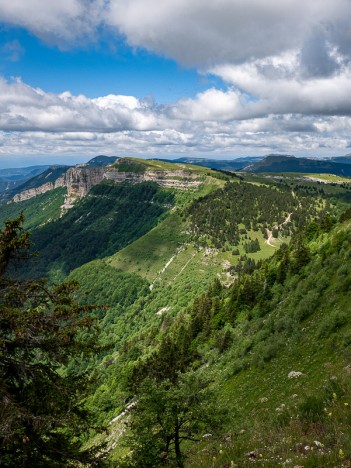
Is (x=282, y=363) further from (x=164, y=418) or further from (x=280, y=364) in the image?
(x=164, y=418)

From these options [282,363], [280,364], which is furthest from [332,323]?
[280,364]

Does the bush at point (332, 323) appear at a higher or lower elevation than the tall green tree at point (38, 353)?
lower

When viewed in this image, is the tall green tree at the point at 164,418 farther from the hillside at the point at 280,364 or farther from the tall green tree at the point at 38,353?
the tall green tree at the point at 38,353

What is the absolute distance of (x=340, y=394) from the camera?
17.0 meters

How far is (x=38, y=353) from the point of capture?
14.4 m

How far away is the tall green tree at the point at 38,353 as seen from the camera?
12828 mm

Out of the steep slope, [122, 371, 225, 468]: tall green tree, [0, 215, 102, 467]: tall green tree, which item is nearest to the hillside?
the steep slope

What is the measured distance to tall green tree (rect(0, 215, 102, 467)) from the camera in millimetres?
12828

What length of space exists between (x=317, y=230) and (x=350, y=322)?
54771 mm

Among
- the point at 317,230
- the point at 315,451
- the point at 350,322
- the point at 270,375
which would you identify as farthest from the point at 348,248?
the point at 315,451

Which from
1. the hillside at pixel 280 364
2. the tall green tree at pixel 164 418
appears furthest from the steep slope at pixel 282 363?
the tall green tree at pixel 164 418

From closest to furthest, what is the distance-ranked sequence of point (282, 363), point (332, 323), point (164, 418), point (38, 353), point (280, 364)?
point (38, 353) < point (164, 418) < point (332, 323) < point (282, 363) < point (280, 364)

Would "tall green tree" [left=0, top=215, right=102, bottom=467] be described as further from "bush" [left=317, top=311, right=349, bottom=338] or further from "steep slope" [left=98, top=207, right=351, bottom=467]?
"bush" [left=317, top=311, right=349, bottom=338]

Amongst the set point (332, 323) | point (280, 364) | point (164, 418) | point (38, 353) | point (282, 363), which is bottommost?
point (280, 364)
